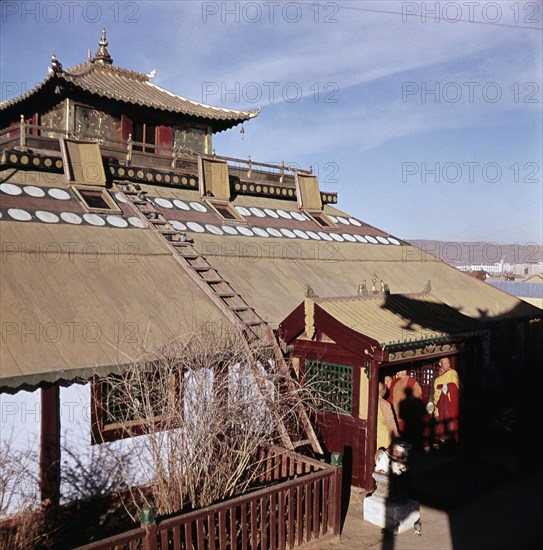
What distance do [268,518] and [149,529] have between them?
239 centimetres

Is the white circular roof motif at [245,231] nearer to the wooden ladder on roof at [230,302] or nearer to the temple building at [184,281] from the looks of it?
the temple building at [184,281]

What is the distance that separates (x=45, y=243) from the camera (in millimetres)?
13023

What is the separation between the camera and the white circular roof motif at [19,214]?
44.7 feet

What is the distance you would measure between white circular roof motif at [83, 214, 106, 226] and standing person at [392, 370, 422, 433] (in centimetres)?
823

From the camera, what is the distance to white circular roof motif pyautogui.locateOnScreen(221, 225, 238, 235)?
18.1 meters

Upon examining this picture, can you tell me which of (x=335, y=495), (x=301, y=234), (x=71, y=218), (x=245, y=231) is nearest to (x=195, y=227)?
(x=245, y=231)

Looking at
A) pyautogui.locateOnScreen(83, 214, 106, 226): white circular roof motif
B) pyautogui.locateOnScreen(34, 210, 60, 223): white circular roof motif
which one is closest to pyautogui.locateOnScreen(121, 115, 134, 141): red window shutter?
pyautogui.locateOnScreen(83, 214, 106, 226): white circular roof motif

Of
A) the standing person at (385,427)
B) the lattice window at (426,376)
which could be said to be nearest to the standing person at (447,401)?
the lattice window at (426,376)

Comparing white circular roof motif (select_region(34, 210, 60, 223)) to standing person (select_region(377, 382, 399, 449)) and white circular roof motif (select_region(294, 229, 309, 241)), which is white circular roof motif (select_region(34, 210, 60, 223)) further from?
standing person (select_region(377, 382, 399, 449))

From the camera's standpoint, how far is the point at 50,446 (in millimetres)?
9695

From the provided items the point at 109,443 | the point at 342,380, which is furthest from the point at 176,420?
the point at 342,380

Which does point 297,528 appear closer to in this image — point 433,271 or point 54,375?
point 54,375

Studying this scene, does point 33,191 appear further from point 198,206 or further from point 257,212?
point 257,212

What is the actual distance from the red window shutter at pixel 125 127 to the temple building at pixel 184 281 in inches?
2.3
